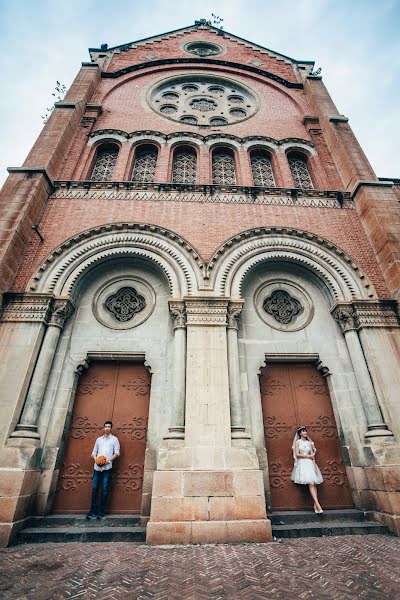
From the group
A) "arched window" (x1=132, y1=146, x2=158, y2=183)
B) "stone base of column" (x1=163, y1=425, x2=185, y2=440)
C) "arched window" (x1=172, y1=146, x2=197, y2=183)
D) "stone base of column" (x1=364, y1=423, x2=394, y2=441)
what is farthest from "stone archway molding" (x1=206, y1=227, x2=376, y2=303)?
"arched window" (x1=132, y1=146, x2=158, y2=183)

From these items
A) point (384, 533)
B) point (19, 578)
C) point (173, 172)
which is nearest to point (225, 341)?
point (384, 533)

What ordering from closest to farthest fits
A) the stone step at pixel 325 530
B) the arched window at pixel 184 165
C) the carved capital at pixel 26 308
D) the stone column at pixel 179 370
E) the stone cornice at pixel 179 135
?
the stone step at pixel 325 530 → the stone column at pixel 179 370 → the carved capital at pixel 26 308 → the arched window at pixel 184 165 → the stone cornice at pixel 179 135

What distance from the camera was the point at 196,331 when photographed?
22.0 ft

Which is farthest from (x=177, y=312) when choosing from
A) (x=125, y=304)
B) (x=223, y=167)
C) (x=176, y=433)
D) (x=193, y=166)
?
(x=223, y=167)

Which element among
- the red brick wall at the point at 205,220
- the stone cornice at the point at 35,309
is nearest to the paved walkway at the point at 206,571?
the stone cornice at the point at 35,309

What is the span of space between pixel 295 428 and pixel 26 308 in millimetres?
6448

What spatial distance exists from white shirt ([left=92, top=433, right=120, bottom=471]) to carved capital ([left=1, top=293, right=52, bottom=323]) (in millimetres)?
2806

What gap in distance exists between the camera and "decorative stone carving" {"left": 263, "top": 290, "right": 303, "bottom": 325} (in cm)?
779

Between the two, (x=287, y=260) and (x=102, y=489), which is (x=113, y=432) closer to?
(x=102, y=489)

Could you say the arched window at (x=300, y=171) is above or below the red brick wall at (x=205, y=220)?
above

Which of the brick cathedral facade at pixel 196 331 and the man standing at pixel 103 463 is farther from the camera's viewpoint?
the man standing at pixel 103 463

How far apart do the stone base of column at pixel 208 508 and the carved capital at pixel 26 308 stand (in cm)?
412

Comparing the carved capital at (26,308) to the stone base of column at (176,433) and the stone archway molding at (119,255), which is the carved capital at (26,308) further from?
the stone base of column at (176,433)

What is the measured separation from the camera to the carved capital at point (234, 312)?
698cm
